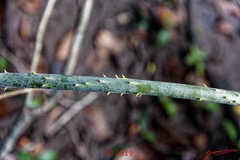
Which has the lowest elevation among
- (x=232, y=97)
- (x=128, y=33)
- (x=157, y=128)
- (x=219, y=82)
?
(x=232, y=97)

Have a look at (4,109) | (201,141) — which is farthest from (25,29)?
(201,141)

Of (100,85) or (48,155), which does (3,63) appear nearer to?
(48,155)

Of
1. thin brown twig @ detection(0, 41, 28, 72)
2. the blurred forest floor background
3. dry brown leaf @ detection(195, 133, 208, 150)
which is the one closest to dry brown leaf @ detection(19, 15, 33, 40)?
the blurred forest floor background

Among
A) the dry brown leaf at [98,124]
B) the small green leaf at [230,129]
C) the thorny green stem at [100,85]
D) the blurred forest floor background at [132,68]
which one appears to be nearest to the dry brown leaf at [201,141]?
the blurred forest floor background at [132,68]

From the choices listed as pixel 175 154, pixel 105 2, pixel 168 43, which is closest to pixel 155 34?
pixel 168 43

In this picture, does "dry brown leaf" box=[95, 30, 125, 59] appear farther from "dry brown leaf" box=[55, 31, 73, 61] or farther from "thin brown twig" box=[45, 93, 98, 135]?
"thin brown twig" box=[45, 93, 98, 135]

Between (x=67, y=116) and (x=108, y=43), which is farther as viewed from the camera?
Result: (x=108, y=43)

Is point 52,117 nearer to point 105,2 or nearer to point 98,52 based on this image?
point 98,52
